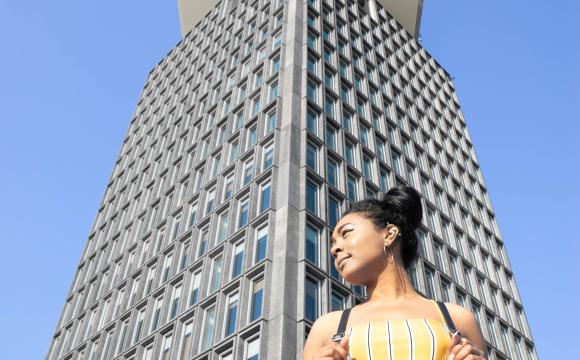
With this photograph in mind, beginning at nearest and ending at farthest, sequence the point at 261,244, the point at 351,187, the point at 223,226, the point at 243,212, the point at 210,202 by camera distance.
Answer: the point at 261,244 → the point at 243,212 → the point at 223,226 → the point at 351,187 → the point at 210,202

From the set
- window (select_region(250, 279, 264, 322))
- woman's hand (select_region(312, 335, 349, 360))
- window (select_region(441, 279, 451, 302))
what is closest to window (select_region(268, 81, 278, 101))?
window (select_region(250, 279, 264, 322))

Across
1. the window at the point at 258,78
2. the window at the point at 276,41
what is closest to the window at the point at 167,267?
the window at the point at 258,78

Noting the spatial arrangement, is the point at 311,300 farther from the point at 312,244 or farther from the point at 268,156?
the point at 268,156

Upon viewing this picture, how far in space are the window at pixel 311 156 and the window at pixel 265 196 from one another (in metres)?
2.30

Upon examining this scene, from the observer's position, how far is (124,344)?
93.6ft

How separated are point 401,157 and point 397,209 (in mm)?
33314

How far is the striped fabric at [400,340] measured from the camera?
11.9ft

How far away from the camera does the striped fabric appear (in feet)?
11.9

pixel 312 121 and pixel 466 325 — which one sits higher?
pixel 312 121

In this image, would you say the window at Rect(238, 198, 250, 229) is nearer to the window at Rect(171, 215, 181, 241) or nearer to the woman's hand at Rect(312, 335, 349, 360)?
the window at Rect(171, 215, 181, 241)

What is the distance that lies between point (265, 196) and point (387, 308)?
2227 centimetres

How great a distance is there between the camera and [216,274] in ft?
85.9

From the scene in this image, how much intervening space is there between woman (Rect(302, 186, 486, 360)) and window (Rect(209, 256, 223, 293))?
70.1 ft

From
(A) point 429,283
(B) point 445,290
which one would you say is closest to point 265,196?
(A) point 429,283
